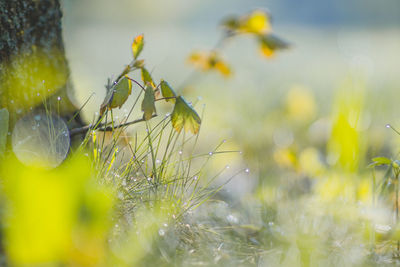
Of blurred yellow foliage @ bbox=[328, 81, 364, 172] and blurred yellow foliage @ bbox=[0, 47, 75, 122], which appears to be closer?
blurred yellow foliage @ bbox=[0, 47, 75, 122]

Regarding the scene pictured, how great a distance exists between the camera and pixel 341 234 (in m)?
1.40

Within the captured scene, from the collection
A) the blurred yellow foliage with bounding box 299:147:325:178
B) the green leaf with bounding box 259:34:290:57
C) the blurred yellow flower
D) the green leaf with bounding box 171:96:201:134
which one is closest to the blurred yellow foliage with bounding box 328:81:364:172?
the blurred yellow foliage with bounding box 299:147:325:178

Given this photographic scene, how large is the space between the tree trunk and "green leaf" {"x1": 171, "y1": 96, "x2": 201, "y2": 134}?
0.37 meters

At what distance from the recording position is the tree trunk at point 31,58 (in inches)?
49.7

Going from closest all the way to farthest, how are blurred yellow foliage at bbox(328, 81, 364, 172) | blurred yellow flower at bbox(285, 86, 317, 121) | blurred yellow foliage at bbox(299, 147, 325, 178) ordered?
blurred yellow foliage at bbox(328, 81, 364, 172) < blurred yellow foliage at bbox(299, 147, 325, 178) < blurred yellow flower at bbox(285, 86, 317, 121)

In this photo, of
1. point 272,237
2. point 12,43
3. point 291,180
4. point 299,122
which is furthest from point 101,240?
point 299,122

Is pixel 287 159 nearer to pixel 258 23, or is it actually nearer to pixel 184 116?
pixel 258 23

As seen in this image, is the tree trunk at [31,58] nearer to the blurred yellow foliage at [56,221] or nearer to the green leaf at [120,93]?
the green leaf at [120,93]

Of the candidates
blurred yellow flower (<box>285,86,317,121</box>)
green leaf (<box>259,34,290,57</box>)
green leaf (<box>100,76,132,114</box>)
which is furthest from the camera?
blurred yellow flower (<box>285,86,317,121</box>)

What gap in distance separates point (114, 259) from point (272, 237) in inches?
22.5

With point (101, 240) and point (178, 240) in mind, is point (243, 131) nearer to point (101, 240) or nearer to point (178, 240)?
point (178, 240)

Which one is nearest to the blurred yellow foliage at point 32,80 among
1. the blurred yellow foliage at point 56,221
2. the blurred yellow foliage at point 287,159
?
the blurred yellow foliage at point 56,221

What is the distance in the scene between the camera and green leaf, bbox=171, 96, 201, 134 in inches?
44.1

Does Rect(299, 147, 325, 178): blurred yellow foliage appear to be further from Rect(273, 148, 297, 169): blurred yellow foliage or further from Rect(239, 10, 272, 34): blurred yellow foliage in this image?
Rect(239, 10, 272, 34): blurred yellow foliage
